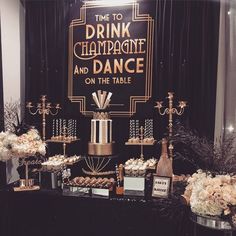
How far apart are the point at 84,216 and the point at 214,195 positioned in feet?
5.19

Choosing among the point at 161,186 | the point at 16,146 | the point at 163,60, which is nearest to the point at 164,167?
the point at 161,186

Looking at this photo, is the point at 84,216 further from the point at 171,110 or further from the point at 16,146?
the point at 171,110

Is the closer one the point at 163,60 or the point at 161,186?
the point at 161,186

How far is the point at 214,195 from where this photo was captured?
1.86m

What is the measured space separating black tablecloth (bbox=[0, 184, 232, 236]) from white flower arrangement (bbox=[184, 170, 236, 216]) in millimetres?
816

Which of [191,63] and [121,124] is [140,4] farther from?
[121,124]

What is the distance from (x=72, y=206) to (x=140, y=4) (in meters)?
2.17

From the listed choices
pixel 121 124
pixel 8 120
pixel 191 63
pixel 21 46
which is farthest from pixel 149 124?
pixel 21 46

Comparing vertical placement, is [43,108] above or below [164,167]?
above

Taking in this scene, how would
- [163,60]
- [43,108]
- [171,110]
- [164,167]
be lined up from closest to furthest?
[164,167] → [171,110] → [163,60] → [43,108]

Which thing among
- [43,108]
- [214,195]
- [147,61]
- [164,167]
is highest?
[147,61]

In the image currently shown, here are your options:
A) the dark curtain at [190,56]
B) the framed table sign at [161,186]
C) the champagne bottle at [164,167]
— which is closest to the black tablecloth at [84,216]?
the framed table sign at [161,186]

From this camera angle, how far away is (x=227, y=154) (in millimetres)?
2039

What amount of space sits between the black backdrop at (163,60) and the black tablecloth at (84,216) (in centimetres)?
84
